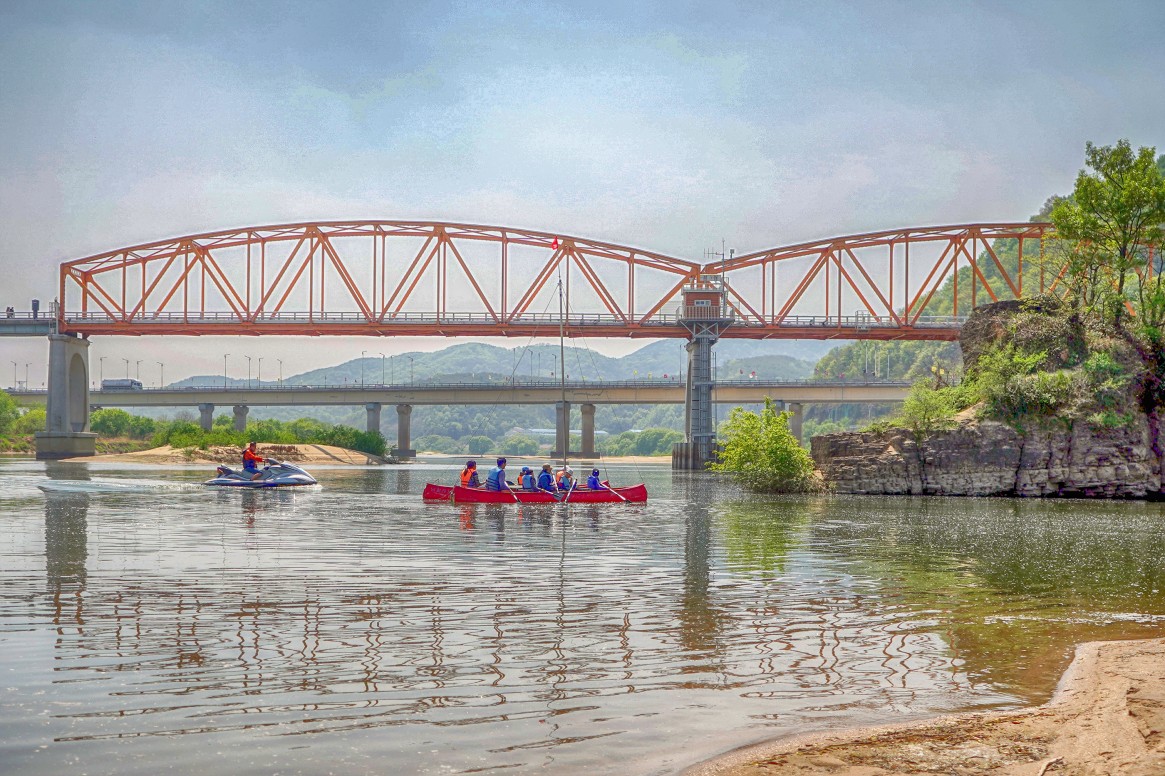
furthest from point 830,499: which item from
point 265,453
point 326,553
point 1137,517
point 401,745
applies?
point 265,453

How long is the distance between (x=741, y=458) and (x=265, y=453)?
72.1 metres

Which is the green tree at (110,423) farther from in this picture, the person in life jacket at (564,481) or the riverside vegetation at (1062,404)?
the person in life jacket at (564,481)

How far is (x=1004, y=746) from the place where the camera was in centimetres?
848

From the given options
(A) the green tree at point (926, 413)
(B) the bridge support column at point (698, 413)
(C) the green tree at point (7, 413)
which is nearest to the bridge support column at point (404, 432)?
(C) the green tree at point (7, 413)

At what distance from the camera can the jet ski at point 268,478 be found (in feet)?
169

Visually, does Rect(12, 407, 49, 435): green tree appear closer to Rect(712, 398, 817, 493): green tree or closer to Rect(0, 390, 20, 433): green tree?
Rect(0, 390, 20, 433): green tree

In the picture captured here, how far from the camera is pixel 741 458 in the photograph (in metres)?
53.9

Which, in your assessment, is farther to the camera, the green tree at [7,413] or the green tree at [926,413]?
the green tree at [7,413]

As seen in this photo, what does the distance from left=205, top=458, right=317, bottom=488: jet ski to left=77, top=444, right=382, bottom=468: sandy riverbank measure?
51747mm

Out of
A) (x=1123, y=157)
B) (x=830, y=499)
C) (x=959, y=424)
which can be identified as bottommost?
(x=830, y=499)

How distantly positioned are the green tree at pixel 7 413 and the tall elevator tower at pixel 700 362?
92.1m

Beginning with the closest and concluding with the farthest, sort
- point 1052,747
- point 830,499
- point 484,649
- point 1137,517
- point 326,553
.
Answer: point 1052,747 < point 484,649 < point 326,553 < point 1137,517 < point 830,499

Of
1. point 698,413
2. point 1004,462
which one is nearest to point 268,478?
point 1004,462

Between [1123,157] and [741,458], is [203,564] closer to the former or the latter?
[741,458]
